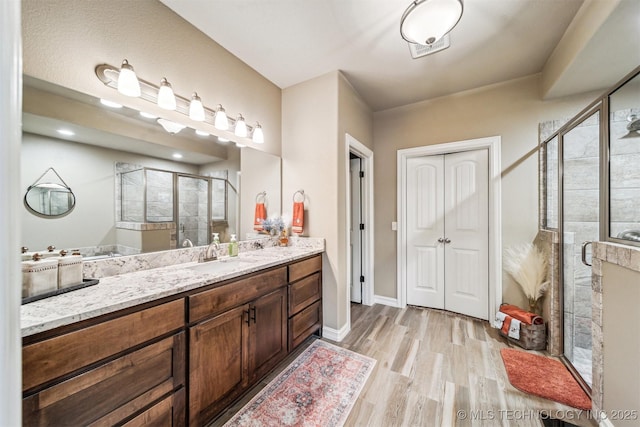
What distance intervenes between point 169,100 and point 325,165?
1.37 metres

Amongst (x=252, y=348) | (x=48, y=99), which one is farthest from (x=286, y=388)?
(x=48, y=99)

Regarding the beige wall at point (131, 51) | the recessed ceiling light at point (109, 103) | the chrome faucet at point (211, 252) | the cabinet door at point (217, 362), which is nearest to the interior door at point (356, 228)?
the beige wall at point (131, 51)

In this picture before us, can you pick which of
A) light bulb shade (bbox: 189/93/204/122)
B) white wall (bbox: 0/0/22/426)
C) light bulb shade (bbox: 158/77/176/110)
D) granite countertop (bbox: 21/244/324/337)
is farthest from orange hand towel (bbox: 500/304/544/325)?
light bulb shade (bbox: 158/77/176/110)

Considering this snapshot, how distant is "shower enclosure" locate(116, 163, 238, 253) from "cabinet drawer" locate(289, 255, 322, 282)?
0.71 m

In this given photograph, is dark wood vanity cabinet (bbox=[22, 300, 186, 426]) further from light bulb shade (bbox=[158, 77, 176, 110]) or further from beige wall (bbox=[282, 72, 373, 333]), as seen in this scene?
beige wall (bbox=[282, 72, 373, 333])

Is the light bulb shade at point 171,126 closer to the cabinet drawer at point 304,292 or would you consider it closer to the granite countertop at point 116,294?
the granite countertop at point 116,294

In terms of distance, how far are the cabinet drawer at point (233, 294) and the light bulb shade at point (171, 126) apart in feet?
4.01

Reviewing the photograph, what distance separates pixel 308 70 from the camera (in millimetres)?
2365

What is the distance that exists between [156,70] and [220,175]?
0.85m

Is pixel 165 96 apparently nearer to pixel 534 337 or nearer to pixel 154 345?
pixel 154 345

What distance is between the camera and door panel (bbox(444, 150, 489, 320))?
8.82ft

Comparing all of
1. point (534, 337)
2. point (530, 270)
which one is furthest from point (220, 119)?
point (534, 337)

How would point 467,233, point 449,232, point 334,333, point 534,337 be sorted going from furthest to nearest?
point 449,232 → point 467,233 → point 334,333 → point 534,337

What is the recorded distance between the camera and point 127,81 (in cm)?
141
